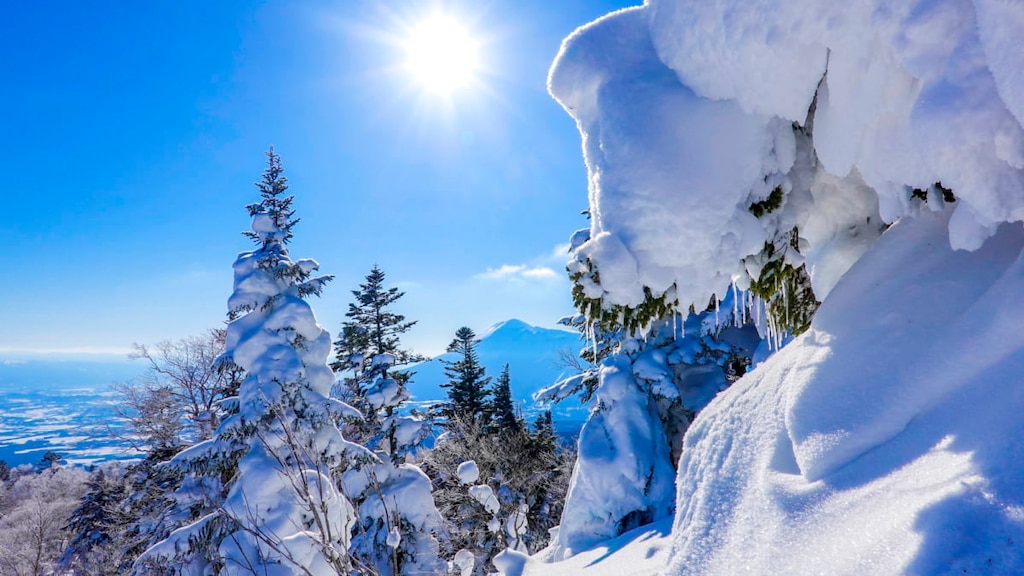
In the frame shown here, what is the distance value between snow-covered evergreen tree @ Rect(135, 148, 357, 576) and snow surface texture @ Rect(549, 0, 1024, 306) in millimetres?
7264

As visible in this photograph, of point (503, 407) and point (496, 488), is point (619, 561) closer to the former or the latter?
point (496, 488)

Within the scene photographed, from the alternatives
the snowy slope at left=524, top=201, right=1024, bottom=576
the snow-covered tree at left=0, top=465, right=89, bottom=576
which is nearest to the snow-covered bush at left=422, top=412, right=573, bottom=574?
the snow-covered tree at left=0, top=465, right=89, bottom=576

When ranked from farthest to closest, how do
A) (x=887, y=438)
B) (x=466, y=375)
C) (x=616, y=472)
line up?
(x=466, y=375) → (x=616, y=472) → (x=887, y=438)

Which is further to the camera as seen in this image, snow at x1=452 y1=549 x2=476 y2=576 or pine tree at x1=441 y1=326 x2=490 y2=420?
pine tree at x1=441 y1=326 x2=490 y2=420

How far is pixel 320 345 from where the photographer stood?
31.2ft

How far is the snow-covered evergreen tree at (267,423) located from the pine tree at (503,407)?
46.6 ft

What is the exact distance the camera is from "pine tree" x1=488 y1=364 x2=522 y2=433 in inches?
915

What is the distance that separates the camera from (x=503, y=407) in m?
24.6

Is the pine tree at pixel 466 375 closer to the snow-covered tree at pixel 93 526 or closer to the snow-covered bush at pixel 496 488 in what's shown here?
the snow-covered bush at pixel 496 488

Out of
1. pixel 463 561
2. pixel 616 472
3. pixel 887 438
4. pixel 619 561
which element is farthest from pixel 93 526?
pixel 887 438

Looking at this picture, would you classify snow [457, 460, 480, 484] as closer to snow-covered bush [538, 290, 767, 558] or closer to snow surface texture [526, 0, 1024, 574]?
snow-covered bush [538, 290, 767, 558]

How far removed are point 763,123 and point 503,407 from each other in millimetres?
23176

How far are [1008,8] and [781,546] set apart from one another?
6.65 feet

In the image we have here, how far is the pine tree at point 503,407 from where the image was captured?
23.2 meters
